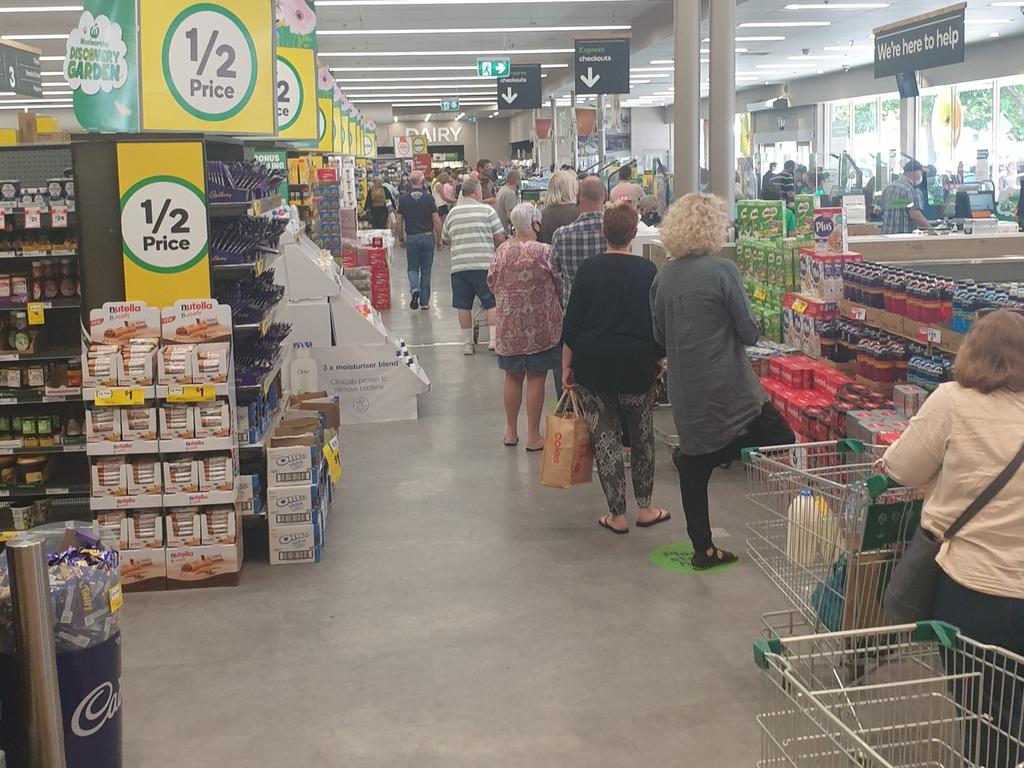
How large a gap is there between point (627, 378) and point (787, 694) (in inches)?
120

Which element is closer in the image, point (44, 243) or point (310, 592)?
point (310, 592)

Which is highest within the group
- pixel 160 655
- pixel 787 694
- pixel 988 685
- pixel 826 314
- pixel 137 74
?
pixel 137 74

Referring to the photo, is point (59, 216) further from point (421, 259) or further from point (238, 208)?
point (421, 259)

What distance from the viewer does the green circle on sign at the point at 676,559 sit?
5184 mm

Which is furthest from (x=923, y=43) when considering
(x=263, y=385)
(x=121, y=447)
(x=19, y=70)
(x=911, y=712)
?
(x=19, y=70)

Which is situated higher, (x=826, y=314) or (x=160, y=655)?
(x=826, y=314)

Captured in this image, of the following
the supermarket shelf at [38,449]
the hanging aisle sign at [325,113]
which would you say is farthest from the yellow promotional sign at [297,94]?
the supermarket shelf at [38,449]

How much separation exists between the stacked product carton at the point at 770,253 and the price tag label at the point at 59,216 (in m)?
4.10

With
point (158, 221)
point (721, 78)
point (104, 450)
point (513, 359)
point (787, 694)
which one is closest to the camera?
point (787, 694)

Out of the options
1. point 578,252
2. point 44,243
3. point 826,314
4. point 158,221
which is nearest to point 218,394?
point 158,221

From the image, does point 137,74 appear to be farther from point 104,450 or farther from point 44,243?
point 104,450

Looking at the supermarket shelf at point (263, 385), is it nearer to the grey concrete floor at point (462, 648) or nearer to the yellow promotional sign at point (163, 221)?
the yellow promotional sign at point (163, 221)

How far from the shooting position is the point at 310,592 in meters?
5.07

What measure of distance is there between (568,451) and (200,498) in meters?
1.73
